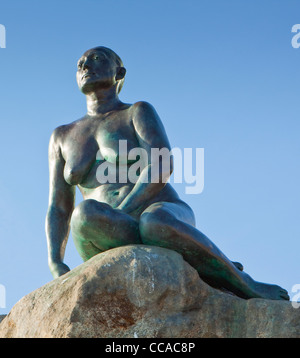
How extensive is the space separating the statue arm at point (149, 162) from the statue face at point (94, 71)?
0.54m

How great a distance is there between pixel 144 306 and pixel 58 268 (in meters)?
1.67

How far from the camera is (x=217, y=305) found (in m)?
7.71

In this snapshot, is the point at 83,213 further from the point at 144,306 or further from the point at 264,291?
the point at 264,291

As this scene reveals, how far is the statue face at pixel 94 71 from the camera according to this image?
9484 mm

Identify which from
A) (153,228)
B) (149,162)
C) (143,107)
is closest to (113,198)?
(149,162)

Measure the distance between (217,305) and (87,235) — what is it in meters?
1.35

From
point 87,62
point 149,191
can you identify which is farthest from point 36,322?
point 87,62

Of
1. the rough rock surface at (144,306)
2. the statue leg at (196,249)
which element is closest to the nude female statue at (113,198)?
the statue leg at (196,249)

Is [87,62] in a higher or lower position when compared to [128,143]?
higher

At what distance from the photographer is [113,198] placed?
8742 mm

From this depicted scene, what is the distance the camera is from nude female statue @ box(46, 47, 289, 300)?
316 inches
